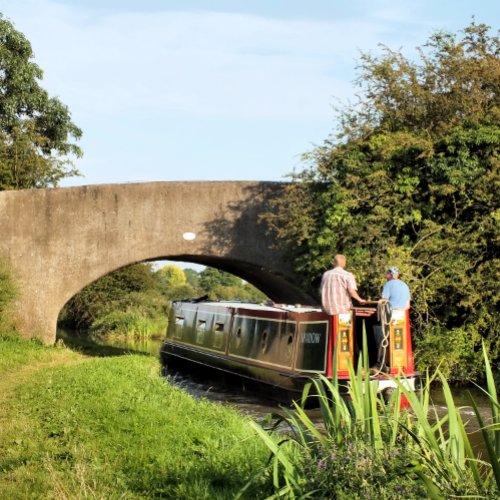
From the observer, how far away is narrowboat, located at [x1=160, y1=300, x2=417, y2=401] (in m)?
10.2

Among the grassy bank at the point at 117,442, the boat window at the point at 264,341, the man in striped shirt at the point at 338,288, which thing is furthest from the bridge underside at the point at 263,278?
the grassy bank at the point at 117,442

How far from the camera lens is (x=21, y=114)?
23.3 meters

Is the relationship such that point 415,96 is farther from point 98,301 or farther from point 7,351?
point 98,301

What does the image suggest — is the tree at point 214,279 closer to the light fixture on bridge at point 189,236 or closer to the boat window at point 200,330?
the light fixture on bridge at point 189,236

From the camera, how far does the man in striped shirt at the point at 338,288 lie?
9.89 m

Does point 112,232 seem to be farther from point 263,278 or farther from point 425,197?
point 425,197

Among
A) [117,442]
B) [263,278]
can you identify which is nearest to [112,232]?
[263,278]

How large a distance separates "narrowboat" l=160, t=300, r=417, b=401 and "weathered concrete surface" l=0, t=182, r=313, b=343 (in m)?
1.70

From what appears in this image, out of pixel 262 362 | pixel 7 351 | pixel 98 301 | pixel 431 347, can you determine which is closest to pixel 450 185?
pixel 431 347

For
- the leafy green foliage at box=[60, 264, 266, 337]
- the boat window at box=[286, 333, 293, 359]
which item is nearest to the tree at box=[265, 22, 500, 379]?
the boat window at box=[286, 333, 293, 359]

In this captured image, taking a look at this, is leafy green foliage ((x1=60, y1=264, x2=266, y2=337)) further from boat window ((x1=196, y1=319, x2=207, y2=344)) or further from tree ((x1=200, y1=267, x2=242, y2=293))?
tree ((x1=200, y1=267, x2=242, y2=293))

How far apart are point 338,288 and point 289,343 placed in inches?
58.5

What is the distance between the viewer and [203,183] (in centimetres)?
1616

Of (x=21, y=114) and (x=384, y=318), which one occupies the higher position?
(x=21, y=114)
